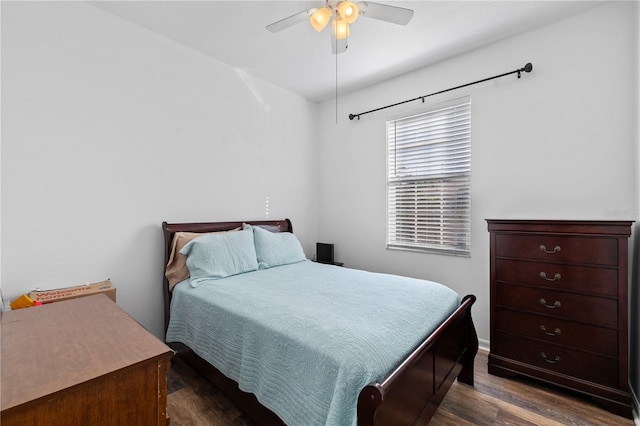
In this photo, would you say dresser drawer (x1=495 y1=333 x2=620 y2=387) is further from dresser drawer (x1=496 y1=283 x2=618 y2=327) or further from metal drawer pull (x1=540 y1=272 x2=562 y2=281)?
metal drawer pull (x1=540 y1=272 x2=562 y2=281)

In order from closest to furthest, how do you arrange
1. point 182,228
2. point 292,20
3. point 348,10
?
1. point 348,10
2. point 292,20
3. point 182,228

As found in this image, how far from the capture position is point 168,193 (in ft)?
8.56

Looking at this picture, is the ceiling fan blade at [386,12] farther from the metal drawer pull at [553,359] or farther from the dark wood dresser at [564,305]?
the metal drawer pull at [553,359]

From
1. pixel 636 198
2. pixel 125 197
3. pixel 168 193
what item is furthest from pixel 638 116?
pixel 125 197

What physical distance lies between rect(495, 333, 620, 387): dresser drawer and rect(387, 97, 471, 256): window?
2.84 ft

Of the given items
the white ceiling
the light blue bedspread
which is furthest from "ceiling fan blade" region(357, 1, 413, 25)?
the light blue bedspread

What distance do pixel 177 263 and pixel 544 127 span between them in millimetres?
3210

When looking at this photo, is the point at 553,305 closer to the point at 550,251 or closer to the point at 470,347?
the point at 550,251

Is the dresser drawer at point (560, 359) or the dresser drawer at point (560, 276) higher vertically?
the dresser drawer at point (560, 276)

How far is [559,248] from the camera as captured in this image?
201 cm

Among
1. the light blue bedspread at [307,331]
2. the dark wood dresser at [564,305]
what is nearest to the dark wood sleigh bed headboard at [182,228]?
the light blue bedspread at [307,331]

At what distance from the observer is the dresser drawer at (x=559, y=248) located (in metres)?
1.86

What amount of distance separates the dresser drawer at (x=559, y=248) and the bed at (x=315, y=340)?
1.77ft

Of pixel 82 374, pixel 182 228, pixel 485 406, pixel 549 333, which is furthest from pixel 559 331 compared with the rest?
pixel 182 228
